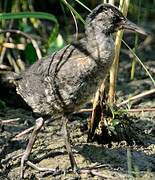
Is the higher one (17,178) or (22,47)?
(22,47)

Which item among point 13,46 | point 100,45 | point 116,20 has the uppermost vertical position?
point 116,20

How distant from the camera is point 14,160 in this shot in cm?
543

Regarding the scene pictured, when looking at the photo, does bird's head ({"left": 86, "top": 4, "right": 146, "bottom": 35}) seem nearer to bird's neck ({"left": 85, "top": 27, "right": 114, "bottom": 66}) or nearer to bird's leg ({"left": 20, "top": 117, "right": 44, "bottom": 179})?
bird's neck ({"left": 85, "top": 27, "right": 114, "bottom": 66})

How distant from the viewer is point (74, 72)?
4848 mm

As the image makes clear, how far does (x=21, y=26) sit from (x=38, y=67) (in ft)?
6.49

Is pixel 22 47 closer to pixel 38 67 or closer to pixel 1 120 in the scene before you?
pixel 1 120

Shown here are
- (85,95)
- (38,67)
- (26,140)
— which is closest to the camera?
(85,95)

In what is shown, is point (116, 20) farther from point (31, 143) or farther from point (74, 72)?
point (31, 143)

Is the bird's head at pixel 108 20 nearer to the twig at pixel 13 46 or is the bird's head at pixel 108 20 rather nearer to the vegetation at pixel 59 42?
the vegetation at pixel 59 42

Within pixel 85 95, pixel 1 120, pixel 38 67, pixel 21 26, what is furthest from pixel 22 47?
pixel 85 95

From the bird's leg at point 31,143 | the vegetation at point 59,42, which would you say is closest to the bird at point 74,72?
the bird's leg at point 31,143

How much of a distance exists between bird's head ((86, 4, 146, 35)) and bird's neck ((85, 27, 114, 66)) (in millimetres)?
35

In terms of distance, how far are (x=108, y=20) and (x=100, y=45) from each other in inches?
9.6

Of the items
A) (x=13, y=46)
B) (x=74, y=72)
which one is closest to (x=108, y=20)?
(x=74, y=72)
